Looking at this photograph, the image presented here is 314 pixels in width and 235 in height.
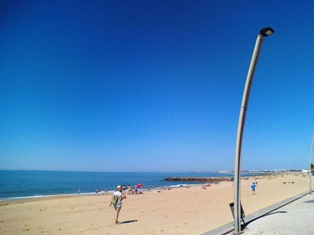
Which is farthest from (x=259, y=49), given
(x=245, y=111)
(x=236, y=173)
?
(x=236, y=173)

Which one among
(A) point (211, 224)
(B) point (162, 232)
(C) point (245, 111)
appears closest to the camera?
(C) point (245, 111)

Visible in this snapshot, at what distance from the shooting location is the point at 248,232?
6.82 m

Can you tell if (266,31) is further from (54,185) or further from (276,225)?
(54,185)

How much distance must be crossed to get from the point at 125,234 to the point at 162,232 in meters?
1.30

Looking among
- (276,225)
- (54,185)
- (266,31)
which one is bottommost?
(54,185)

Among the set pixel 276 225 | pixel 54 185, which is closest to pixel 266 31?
pixel 276 225

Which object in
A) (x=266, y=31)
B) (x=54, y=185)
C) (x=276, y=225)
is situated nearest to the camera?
(x=266, y=31)

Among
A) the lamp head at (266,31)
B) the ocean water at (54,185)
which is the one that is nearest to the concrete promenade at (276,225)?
the lamp head at (266,31)

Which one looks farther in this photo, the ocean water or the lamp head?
the ocean water

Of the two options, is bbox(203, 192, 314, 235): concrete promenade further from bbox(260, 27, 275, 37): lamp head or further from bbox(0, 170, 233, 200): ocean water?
bbox(0, 170, 233, 200): ocean water

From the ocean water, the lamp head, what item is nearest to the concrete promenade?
the lamp head

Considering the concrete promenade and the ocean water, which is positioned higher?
the concrete promenade

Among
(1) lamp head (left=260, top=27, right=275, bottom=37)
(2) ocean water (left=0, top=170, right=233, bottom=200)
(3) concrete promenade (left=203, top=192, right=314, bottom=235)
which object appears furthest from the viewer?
(2) ocean water (left=0, top=170, right=233, bottom=200)

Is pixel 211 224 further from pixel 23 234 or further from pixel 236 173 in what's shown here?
Answer: pixel 23 234
